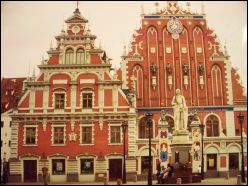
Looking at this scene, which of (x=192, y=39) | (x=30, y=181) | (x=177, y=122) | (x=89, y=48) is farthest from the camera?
(x=192, y=39)

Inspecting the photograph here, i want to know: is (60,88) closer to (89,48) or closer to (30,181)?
(89,48)

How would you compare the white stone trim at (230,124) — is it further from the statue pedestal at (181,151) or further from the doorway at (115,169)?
the statue pedestal at (181,151)

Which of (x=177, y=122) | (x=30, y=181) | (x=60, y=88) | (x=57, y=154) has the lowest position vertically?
(x=30, y=181)

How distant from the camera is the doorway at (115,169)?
25.6m

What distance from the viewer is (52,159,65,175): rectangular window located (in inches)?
1014

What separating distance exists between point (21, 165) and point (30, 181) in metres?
1.30

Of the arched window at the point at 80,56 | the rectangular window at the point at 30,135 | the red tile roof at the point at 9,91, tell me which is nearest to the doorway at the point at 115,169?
the rectangular window at the point at 30,135

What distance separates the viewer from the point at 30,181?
25484 mm

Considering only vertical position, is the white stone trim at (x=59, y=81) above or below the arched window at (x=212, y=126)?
above

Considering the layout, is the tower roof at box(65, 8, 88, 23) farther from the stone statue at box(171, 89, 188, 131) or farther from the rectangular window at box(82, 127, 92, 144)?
the stone statue at box(171, 89, 188, 131)

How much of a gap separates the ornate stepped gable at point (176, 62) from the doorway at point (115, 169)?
5716 millimetres

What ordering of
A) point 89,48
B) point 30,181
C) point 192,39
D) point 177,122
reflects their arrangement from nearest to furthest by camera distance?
point 177,122 → point 30,181 → point 89,48 → point 192,39

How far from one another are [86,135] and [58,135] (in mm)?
1970

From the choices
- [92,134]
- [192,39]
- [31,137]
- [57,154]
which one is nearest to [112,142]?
[92,134]
